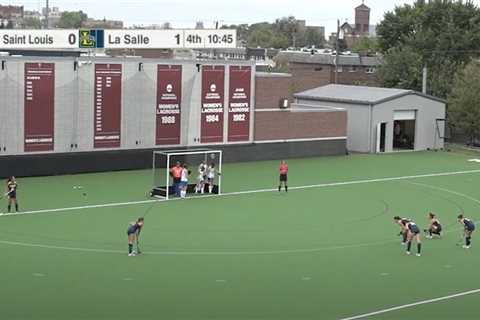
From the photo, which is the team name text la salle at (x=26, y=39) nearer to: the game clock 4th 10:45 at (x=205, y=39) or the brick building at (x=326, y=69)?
the game clock 4th 10:45 at (x=205, y=39)

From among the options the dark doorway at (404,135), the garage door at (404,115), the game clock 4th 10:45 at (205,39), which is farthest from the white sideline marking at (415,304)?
the dark doorway at (404,135)

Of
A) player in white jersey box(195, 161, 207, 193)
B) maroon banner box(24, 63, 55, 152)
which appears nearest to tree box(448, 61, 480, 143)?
player in white jersey box(195, 161, 207, 193)

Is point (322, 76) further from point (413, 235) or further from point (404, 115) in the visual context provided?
point (413, 235)

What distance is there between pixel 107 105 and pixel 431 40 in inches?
1698

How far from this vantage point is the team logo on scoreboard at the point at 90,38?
43562mm

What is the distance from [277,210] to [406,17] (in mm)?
52930

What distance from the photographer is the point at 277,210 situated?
33.8 m

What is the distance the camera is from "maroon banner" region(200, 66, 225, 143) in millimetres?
45688

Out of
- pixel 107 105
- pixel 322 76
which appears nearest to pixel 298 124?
pixel 107 105

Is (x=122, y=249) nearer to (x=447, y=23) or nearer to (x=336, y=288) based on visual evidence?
(x=336, y=288)

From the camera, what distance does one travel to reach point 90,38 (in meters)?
43.8

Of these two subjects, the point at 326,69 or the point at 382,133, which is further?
the point at 326,69

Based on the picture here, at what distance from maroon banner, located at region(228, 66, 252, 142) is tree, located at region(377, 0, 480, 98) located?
88.5ft

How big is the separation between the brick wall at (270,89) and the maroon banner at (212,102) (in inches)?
103
